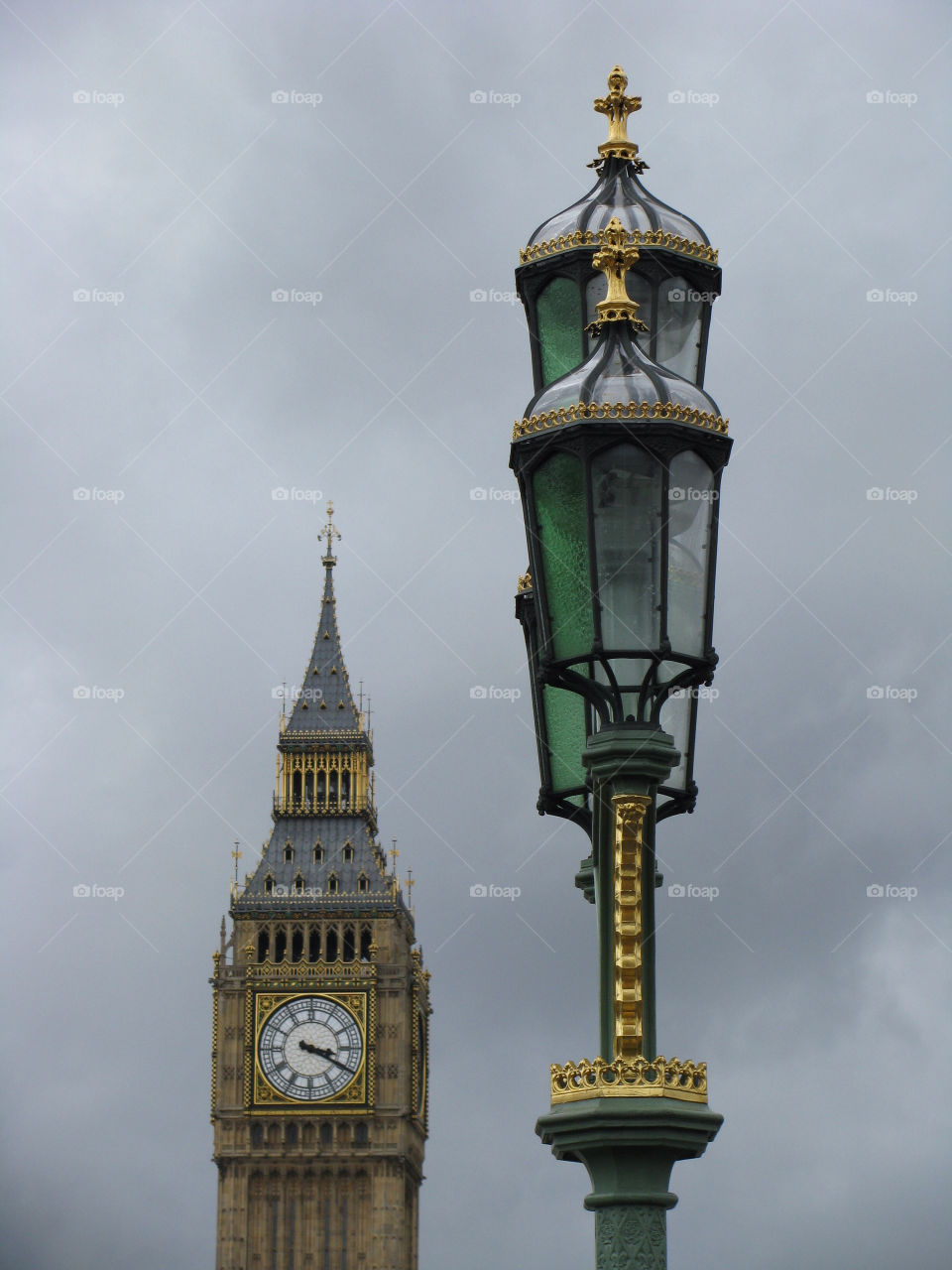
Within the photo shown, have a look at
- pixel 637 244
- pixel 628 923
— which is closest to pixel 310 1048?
pixel 637 244

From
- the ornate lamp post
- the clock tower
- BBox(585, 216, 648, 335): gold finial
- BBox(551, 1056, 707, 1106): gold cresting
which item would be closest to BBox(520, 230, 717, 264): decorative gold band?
BBox(585, 216, 648, 335): gold finial

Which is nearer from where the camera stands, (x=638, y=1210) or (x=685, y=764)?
(x=638, y=1210)

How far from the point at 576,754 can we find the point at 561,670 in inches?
142

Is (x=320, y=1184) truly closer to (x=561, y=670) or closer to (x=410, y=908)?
(x=410, y=908)

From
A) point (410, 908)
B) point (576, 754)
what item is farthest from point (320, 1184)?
point (576, 754)

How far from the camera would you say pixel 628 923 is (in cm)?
1480

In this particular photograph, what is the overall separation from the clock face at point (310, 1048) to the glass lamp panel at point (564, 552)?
362 ft

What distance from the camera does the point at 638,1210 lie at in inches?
565

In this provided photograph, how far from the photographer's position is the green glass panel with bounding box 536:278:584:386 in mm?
19625

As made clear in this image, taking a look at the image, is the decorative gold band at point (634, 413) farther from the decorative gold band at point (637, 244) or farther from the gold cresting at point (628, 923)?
the decorative gold band at point (637, 244)

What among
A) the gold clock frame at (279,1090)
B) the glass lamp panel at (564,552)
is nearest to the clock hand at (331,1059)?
the gold clock frame at (279,1090)

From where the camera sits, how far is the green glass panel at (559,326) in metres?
19.6

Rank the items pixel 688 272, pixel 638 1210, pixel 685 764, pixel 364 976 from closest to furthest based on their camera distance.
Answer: pixel 638 1210, pixel 685 764, pixel 688 272, pixel 364 976

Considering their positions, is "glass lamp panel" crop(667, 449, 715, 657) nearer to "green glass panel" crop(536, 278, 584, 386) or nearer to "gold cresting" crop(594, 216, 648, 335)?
"gold cresting" crop(594, 216, 648, 335)
